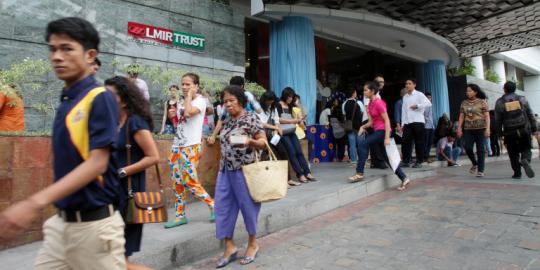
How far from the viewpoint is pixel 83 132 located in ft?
4.81

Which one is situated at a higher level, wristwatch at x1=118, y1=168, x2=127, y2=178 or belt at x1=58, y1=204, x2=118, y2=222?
wristwatch at x1=118, y1=168, x2=127, y2=178

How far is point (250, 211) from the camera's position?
3.24m

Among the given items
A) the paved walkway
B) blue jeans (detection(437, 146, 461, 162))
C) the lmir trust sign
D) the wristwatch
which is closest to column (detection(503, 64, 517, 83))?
blue jeans (detection(437, 146, 461, 162))

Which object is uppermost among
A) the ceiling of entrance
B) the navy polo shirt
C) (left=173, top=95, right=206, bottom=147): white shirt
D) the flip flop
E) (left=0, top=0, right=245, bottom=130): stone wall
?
the ceiling of entrance

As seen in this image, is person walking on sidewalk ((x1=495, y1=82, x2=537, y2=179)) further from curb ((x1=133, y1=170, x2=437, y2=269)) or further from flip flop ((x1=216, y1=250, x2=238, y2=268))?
flip flop ((x1=216, y1=250, x2=238, y2=268))

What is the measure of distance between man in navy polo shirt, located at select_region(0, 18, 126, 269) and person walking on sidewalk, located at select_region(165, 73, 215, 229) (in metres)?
2.18

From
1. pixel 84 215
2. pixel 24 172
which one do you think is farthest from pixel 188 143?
pixel 84 215

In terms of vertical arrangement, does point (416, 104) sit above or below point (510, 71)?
below

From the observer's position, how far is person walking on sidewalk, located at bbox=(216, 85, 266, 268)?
3250 mm

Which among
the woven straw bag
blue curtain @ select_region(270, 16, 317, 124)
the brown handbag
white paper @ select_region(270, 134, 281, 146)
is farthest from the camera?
blue curtain @ select_region(270, 16, 317, 124)

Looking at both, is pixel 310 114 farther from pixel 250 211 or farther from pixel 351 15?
pixel 250 211

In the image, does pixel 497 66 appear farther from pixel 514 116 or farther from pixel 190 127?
pixel 190 127

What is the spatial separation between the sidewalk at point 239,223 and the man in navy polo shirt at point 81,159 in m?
1.58

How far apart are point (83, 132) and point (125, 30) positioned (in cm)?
652
